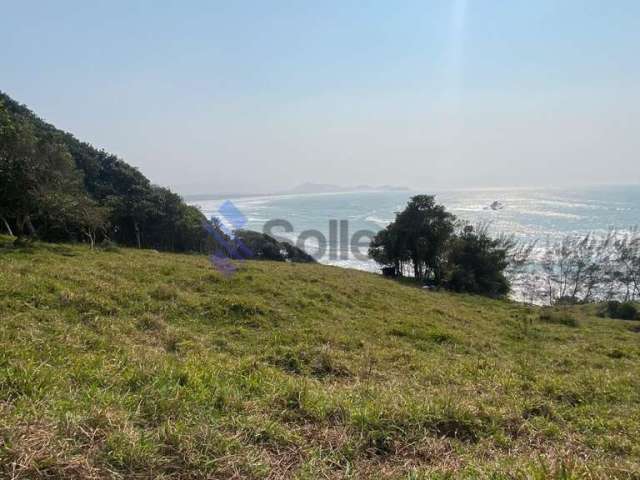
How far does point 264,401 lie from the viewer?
357 centimetres

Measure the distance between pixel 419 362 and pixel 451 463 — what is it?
3.95m

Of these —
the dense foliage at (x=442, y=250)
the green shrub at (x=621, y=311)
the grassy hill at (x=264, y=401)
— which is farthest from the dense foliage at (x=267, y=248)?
the grassy hill at (x=264, y=401)

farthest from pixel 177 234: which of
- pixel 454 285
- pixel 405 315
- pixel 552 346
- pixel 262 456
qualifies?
pixel 262 456

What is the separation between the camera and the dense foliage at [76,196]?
54.7 feet

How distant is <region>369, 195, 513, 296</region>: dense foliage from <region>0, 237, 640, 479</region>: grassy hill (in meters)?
26.2

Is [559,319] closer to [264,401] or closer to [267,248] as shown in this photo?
[264,401]

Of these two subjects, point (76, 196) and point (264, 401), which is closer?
point (264, 401)

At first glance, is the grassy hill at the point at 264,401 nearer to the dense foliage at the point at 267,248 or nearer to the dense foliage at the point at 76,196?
the dense foliage at the point at 76,196

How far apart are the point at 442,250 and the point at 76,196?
98.8 feet

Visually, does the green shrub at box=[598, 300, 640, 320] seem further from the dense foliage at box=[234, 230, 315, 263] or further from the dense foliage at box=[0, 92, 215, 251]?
the dense foliage at box=[0, 92, 215, 251]

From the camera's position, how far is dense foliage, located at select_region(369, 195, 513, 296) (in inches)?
1366

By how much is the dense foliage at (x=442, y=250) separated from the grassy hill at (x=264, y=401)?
26155mm

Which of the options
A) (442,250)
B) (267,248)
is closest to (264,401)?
(442,250)

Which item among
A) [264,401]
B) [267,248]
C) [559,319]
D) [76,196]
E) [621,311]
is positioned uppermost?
[76,196]
